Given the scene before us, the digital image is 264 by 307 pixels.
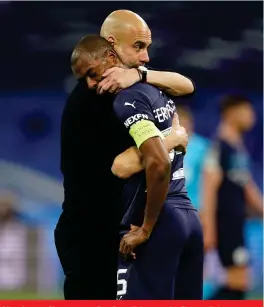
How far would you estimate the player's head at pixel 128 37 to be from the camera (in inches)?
159

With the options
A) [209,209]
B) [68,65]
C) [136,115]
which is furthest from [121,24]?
[68,65]

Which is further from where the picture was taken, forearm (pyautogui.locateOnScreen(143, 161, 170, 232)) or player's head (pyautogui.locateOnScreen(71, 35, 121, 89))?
player's head (pyautogui.locateOnScreen(71, 35, 121, 89))

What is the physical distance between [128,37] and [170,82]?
269 millimetres

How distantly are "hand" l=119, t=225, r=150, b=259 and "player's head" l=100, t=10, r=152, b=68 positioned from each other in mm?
711

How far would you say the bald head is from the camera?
404cm

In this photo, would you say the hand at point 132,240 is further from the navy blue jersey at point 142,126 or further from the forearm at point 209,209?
the forearm at point 209,209

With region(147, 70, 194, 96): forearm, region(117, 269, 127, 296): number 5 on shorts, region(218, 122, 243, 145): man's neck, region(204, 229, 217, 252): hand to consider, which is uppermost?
region(218, 122, 243, 145): man's neck

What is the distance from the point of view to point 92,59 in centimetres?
394

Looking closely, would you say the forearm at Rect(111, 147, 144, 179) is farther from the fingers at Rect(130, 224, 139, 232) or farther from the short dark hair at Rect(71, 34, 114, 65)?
the short dark hair at Rect(71, 34, 114, 65)

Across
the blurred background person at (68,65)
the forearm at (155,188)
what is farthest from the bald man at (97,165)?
the blurred background person at (68,65)

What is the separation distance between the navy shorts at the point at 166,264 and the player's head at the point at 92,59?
1.93 ft

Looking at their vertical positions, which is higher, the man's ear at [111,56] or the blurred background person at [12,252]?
the man's ear at [111,56]

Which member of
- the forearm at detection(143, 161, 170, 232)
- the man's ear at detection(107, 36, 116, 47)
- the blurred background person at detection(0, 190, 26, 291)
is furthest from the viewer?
the blurred background person at detection(0, 190, 26, 291)

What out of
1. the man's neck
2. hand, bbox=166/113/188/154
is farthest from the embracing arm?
the man's neck
